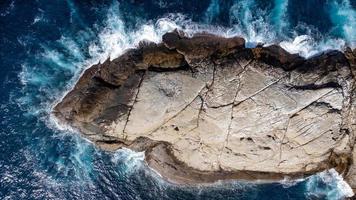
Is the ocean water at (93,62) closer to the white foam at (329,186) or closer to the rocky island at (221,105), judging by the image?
the white foam at (329,186)

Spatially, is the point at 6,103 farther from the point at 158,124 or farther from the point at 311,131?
the point at 311,131

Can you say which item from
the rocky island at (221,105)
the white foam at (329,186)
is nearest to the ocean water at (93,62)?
the white foam at (329,186)

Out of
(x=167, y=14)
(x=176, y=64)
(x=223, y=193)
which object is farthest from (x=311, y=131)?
(x=167, y=14)

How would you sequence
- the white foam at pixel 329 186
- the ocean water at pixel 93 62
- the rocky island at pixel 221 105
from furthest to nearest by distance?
the white foam at pixel 329 186
the ocean water at pixel 93 62
the rocky island at pixel 221 105

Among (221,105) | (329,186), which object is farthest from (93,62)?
(329,186)

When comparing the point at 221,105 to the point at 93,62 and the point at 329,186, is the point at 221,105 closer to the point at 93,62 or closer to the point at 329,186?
the point at 93,62

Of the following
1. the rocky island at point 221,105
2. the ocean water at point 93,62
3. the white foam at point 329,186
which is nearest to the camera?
the rocky island at point 221,105
